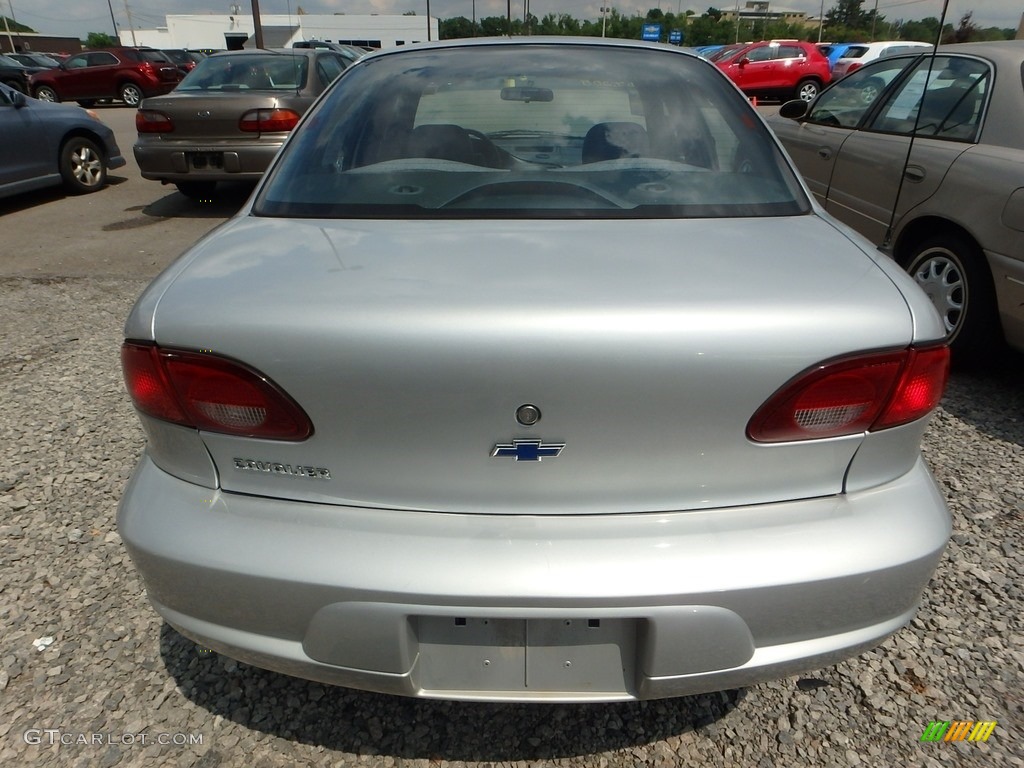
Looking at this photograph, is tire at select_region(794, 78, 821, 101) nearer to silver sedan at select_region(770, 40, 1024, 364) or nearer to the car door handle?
silver sedan at select_region(770, 40, 1024, 364)

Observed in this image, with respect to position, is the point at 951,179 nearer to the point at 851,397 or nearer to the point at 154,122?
the point at 851,397

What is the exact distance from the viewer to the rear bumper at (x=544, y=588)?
51.5 inches

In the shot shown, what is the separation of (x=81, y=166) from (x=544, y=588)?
8945 millimetres

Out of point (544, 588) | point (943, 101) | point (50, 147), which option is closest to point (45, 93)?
point (50, 147)

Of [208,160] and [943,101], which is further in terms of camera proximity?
[208,160]

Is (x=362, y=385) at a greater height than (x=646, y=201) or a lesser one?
lesser

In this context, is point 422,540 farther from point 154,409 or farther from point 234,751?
point 234,751

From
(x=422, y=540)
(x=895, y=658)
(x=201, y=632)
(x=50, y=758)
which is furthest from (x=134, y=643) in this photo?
(x=895, y=658)

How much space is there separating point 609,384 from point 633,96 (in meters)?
1.45

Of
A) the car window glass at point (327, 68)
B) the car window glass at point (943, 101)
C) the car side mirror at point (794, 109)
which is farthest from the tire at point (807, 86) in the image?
the car window glass at point (943, 101)

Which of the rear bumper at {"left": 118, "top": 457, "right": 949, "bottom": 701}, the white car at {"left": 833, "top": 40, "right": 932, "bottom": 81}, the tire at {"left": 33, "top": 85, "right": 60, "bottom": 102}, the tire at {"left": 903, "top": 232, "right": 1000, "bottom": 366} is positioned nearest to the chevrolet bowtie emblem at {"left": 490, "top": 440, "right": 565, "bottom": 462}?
the rear bumper at {"left": 118, "top": 457, "right": 949, "bottom": 701}

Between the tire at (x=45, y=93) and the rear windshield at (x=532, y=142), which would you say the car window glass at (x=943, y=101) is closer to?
the rear windshield at (x=532, y=142)

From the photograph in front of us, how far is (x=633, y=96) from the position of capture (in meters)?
2.37

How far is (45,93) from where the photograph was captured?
1911 cm
